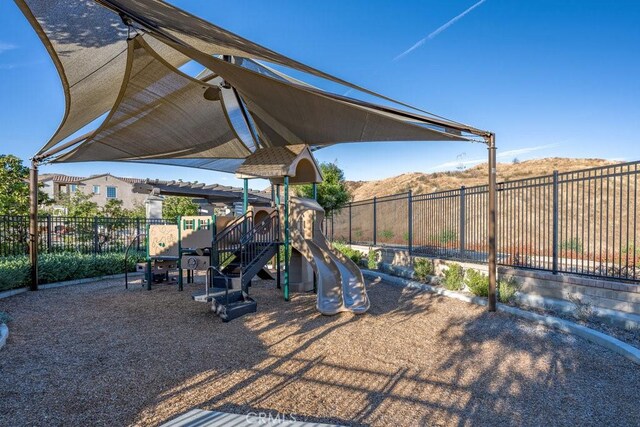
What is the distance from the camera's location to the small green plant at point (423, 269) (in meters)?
9.25

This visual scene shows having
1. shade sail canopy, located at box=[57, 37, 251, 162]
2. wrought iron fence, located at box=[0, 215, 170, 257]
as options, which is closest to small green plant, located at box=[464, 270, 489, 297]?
shade sail canopy, located at box=[57, 37, 251, 162]

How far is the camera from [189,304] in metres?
7.38

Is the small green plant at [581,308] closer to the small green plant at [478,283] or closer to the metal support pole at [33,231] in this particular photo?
the small green plant at [478,283]

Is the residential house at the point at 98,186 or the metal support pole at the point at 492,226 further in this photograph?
the residential house at the point at 98,186

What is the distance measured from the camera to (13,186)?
1320 cm

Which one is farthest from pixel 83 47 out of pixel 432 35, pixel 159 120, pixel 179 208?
pixel 179 208

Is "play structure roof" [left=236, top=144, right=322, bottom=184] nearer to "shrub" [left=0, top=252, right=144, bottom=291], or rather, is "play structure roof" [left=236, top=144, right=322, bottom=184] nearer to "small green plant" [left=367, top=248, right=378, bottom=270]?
"small green plant" [left=367, top=248, right=378, bottom=270]

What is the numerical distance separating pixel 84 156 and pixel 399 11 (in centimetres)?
886

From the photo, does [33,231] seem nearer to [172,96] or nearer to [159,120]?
[159,120]

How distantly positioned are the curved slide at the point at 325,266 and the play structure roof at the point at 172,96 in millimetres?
1864

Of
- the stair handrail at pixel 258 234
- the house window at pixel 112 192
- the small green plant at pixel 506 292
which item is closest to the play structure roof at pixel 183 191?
the stair handrail at pixel 258 234

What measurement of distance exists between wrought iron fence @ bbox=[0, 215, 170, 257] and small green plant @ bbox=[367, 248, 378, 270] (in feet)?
25.5

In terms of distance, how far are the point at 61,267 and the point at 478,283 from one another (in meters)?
10.3

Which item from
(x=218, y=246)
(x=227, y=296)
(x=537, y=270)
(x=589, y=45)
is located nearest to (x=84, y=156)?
(x=218, y=246)
